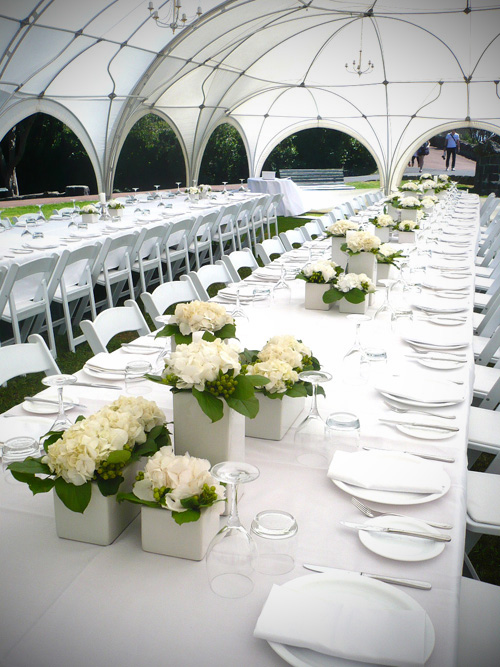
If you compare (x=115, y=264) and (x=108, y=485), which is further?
(x=115, y=264)

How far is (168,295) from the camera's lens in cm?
480

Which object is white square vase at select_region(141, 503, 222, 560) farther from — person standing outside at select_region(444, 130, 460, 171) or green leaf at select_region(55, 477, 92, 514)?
person standing outside at select_region(444, 130, 460, 171)

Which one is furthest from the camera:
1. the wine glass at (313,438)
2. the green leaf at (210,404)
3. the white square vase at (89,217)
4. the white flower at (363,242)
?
the white square vase at (89,217)

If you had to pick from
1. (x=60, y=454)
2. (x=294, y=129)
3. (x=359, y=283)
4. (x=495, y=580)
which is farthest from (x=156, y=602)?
(x=294, y=129)

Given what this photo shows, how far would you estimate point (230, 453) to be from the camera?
1.83 meters

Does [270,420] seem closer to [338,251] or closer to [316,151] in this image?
[338,251]

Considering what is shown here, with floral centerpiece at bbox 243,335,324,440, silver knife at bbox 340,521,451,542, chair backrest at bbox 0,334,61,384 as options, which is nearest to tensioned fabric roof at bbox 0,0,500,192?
chair backrest at bbox 0,334,61,384

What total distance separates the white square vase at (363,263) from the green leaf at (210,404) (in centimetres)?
316

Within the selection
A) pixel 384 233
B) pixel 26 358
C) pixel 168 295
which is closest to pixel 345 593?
pixel 26 358

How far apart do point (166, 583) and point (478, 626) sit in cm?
109

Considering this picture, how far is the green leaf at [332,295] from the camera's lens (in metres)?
4.22

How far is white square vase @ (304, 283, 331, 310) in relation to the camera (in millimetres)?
4352

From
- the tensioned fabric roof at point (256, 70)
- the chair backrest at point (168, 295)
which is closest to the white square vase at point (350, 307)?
the chair backrest at point (168, 295)

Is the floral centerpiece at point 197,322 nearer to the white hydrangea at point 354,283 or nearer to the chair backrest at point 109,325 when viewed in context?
the chair backrest at point 109,325
